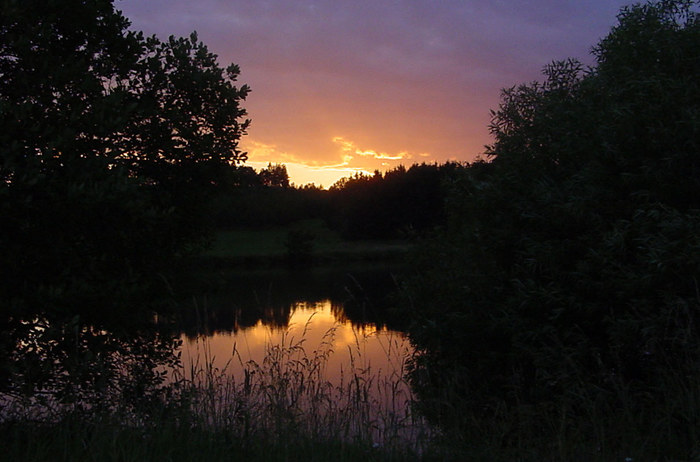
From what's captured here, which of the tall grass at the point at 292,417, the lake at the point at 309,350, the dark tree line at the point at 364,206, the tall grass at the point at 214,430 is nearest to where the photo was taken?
the tall grass at the point at 214,430

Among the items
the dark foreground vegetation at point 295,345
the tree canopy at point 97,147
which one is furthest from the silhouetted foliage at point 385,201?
the tree canopy at point 97,147

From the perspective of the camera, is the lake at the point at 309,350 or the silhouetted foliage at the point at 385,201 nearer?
the lake at the point at 309,350

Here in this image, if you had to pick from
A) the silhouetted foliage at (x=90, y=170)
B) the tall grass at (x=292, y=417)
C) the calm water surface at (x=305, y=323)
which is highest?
the silhouetted foliage at (x=90, y=170)

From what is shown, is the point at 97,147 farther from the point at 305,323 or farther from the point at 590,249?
the point at 305,323

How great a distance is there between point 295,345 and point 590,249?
12.9 ft

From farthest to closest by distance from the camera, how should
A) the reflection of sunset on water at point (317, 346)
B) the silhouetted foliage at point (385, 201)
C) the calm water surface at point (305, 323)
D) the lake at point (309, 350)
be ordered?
1. the silhouetted foliage at point (385, 201)
2. the reflection of sunset on water at point (317, 346)
3. the calm water surface at point (305, 323)
4. the lake at point (309, 350)

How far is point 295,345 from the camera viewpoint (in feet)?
21.9

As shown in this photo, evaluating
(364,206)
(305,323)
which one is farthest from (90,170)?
(364,206)

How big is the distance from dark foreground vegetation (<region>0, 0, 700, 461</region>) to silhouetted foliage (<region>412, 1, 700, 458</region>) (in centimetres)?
4

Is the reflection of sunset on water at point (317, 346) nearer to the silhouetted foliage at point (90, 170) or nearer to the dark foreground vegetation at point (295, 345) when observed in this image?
the dark foreground vegetation at point (295, 345)

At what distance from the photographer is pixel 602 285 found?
7.68 metres

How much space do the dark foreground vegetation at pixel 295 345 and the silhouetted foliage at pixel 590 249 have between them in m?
0.04

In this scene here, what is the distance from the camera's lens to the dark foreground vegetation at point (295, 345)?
4996mm

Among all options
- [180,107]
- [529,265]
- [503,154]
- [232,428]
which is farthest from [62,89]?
[503,154]
